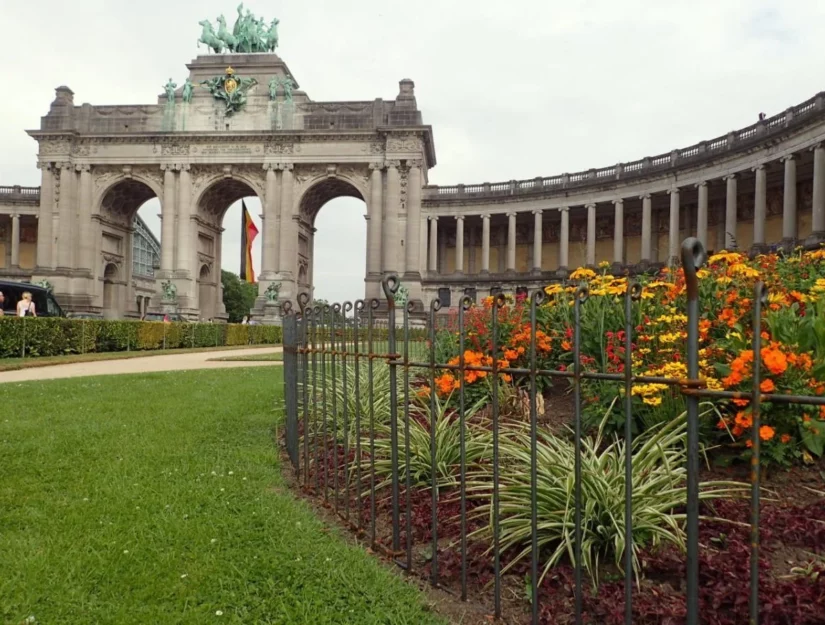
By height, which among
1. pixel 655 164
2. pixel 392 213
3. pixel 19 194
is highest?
pixel 655 164

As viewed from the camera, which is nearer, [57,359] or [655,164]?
[57,359]

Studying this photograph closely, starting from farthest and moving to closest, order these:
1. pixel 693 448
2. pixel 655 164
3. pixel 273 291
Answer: pixel 273 291
pixel 655 164
pixel 693 448

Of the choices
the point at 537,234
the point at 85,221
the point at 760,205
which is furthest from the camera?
the point at 537,234

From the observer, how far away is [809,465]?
3898 mm

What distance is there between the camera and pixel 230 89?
44.6 m

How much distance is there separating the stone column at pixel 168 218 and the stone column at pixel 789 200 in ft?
132

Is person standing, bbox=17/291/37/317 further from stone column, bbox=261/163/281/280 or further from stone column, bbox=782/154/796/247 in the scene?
stone column, bbox=782/154/796/247

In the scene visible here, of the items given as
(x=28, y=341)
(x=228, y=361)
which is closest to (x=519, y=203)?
(x=228, y=361)

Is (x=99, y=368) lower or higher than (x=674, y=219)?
lower

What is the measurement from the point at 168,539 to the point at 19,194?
61.2 meters

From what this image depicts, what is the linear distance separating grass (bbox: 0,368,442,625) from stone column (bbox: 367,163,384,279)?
1473 inches

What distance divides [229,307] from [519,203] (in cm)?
6202

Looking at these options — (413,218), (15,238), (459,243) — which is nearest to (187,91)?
(413,218)

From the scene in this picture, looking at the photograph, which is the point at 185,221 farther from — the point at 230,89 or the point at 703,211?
the point at 703,211
